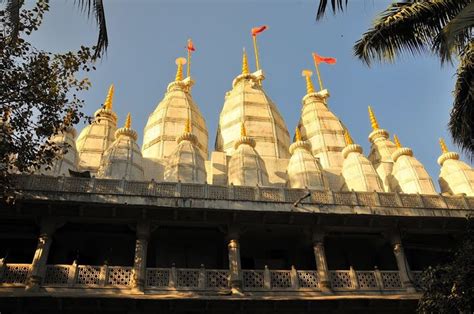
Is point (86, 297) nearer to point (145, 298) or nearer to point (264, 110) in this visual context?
point (145, 298)

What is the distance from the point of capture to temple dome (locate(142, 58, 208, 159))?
105 feet

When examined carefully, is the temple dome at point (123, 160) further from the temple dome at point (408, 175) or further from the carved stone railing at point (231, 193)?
the temple dome at point (408, 175)

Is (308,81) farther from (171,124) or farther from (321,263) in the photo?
(321,263)

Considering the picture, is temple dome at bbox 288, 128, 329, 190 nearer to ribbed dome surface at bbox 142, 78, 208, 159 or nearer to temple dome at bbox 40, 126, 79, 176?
ribbed dome surface at bbox 142, 78, 208, 159

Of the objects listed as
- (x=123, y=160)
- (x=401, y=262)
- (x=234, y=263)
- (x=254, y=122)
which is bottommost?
(x=401, y=262)

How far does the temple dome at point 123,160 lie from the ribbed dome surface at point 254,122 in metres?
7.54

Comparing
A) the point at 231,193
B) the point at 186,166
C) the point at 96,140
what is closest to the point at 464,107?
the point at 231,193

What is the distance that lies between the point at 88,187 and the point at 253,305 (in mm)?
7342

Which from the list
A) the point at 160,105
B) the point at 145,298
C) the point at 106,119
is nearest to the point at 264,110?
the point at 160,105

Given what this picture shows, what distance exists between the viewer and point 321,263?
17719mm

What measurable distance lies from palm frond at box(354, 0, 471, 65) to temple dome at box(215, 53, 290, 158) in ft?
62.5

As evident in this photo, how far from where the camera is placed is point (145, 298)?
15445 millimetres

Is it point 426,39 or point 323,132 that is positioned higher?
point 323,132

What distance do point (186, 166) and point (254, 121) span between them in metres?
10.9
